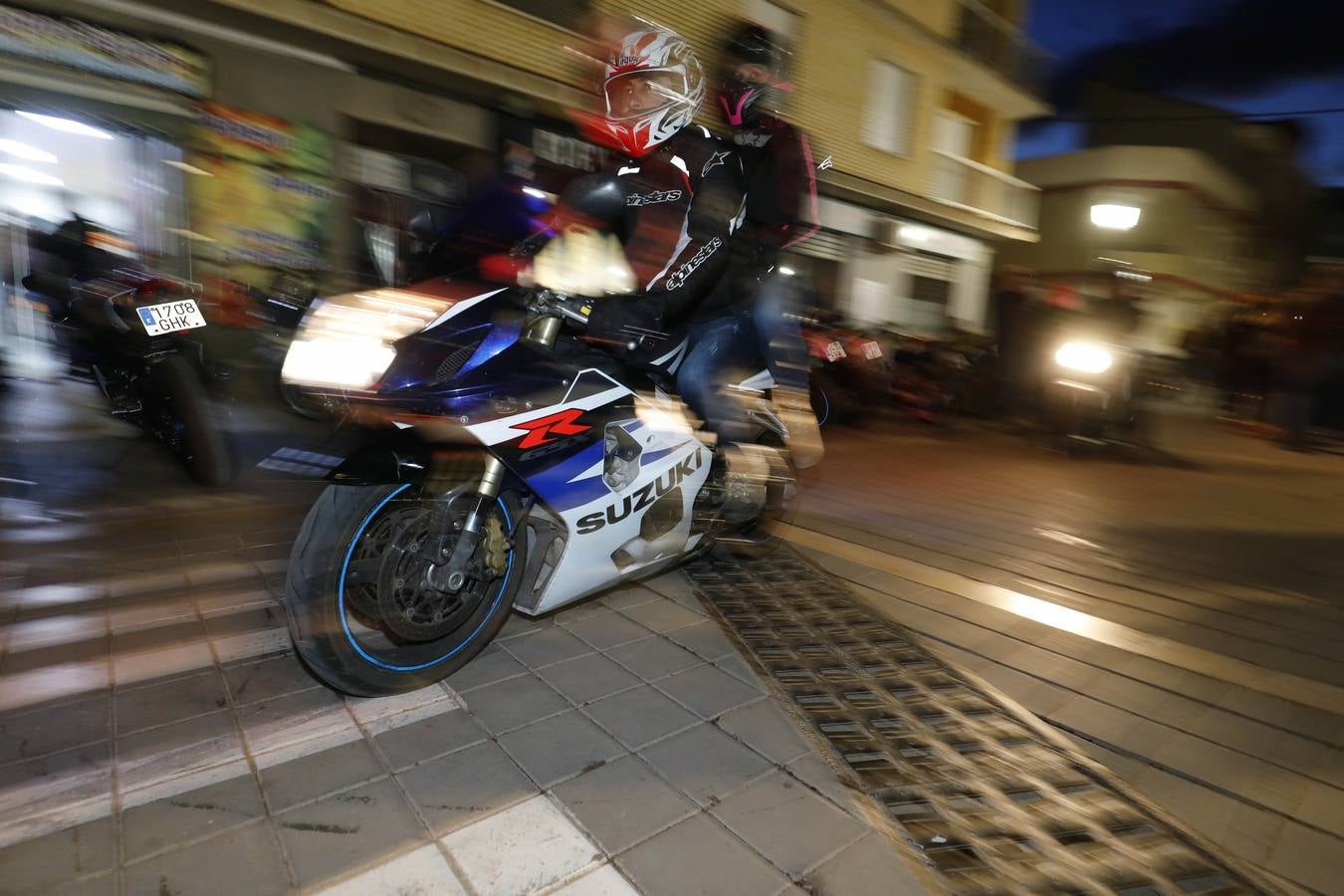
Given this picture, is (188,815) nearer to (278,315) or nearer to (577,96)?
(278,315)

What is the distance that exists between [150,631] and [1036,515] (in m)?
5.59

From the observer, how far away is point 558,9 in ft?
35.1

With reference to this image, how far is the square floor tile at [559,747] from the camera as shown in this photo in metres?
2.27

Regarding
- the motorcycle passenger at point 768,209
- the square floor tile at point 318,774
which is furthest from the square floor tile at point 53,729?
the motorcycle passenger at point 768,209

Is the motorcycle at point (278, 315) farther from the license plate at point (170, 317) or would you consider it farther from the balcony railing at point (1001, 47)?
the balcony railing at point (1001, 47)

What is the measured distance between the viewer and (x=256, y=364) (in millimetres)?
5977

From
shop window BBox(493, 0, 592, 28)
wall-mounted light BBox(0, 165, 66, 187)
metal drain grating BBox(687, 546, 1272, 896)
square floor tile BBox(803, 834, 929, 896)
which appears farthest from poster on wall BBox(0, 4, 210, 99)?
square floor tile BBox(803, 834, 929, 896)

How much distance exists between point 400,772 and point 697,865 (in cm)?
92

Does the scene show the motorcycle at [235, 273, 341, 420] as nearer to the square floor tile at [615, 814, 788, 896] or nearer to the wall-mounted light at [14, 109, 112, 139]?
the square floor tile at [615, 814, 788, 896]

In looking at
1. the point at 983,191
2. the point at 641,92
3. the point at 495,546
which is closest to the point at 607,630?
the point at 495,546

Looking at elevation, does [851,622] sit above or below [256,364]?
below

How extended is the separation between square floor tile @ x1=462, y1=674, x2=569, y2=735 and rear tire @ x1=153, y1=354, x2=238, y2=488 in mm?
3130

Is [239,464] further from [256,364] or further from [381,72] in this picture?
[381,72]

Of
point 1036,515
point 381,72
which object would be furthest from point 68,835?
point 381,72
